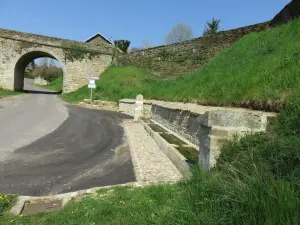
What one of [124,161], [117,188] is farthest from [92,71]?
[117,188]

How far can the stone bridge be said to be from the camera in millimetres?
26031

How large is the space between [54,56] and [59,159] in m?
24.5

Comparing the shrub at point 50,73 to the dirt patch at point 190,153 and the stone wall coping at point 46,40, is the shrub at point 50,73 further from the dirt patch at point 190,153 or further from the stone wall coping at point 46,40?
the dirt patch at point 190,153

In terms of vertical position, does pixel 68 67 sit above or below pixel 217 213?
above

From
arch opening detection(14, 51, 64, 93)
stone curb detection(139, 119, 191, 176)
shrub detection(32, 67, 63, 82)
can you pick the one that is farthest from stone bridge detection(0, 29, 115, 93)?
shrub detection(32, 67, 63, 82)

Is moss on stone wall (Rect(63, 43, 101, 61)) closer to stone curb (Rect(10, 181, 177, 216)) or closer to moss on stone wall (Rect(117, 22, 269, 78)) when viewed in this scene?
moss on stone wall (Rect(117, 22, 269, 78))

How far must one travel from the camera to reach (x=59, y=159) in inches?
251

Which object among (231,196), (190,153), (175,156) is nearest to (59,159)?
(175,156)

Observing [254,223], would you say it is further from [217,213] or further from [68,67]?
[68,67]

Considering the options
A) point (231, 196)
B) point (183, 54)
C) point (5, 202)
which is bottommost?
point (5, 202)

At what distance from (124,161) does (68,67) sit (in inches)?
980

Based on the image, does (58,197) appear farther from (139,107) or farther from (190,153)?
(139,107)

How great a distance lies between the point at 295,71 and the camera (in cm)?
450

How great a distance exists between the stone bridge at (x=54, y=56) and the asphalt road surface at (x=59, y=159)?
60.4 feet
